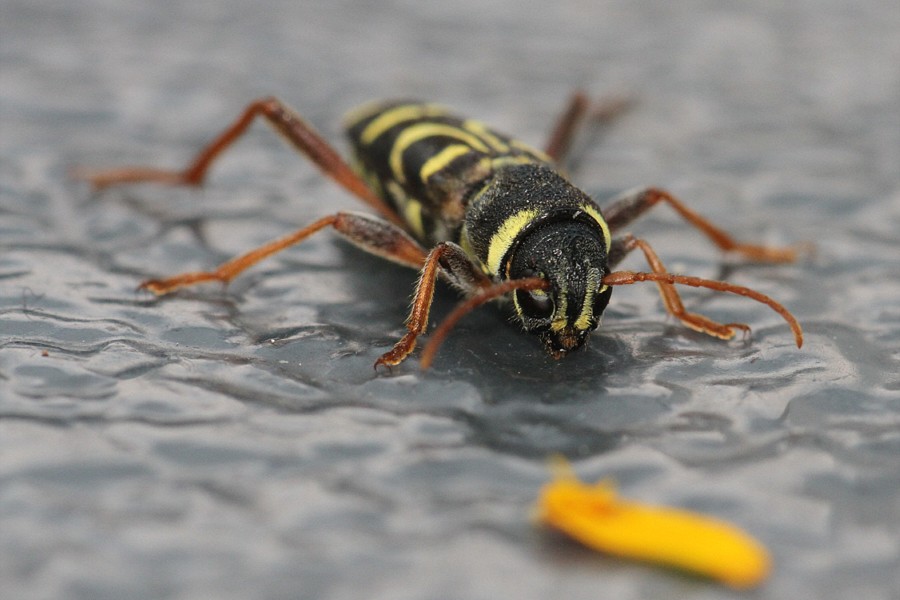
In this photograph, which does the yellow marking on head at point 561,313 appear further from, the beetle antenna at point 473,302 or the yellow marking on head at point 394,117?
the yellow marking on head at point 394,117

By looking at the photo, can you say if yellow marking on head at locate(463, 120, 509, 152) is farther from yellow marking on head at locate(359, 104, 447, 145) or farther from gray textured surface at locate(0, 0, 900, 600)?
gray textured surface at locate(0, 0, 900, 600)

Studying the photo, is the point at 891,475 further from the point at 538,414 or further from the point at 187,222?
the point at 187,222

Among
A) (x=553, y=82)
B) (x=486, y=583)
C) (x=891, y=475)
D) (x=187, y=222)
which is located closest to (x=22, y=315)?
(x=187, y=222)

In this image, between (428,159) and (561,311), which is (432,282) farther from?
(428,159)

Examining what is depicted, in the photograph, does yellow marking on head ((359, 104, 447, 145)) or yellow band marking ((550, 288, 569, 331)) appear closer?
yellow band marking ((550, 288, 569, 331))

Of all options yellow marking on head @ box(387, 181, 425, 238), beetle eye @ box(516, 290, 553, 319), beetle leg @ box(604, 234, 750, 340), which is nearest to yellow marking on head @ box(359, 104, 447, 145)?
yellow marking on head @ box(387, 181, 425, 238)

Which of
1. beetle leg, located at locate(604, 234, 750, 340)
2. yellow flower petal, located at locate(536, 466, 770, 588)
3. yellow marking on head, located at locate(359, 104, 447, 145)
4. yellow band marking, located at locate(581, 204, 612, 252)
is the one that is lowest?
yellow flower petal, located at locate(536, 466, 770, 588)

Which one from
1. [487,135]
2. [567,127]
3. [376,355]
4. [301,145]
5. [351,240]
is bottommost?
[376,355]

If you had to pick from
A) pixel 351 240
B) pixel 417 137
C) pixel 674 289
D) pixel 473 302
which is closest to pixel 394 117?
pixel 417 137
